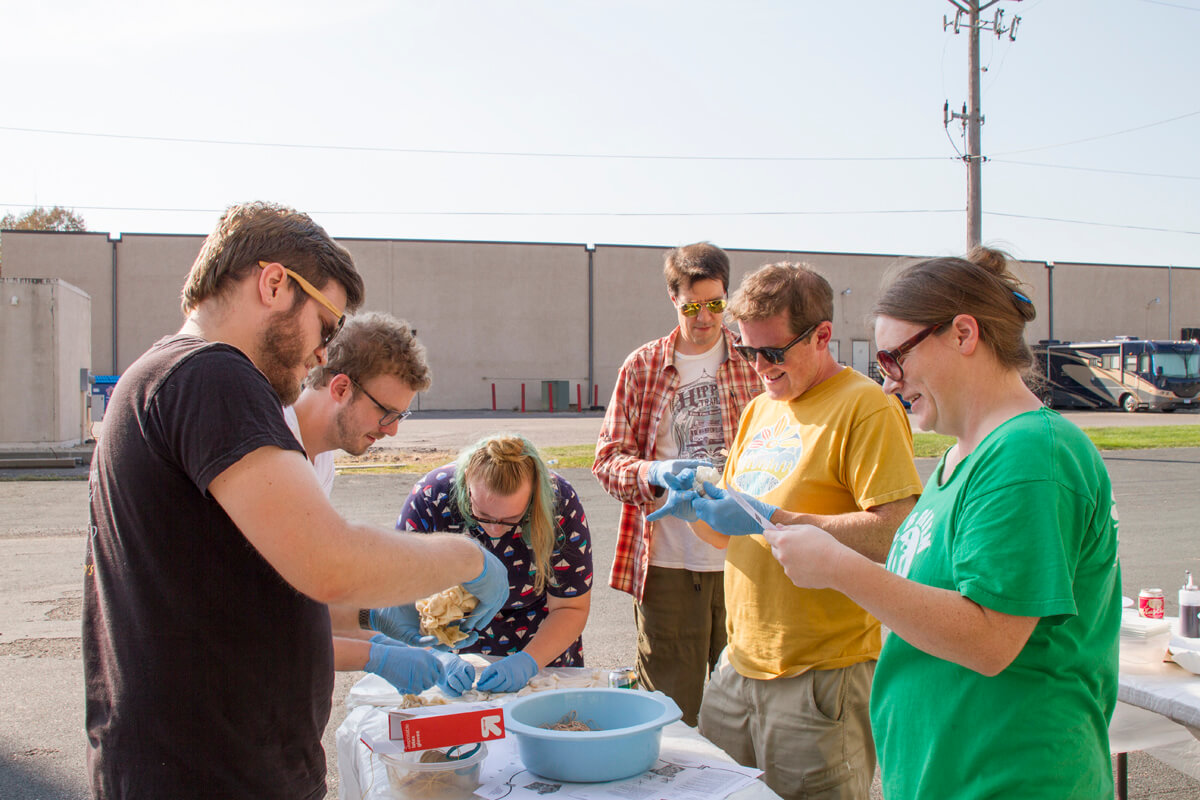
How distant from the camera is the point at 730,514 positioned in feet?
7.53

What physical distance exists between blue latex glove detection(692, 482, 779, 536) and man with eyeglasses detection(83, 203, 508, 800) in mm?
891

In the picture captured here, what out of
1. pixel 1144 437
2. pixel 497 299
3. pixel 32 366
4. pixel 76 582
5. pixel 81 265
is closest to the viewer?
pixel 76 582

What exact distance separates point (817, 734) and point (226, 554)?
1634mm

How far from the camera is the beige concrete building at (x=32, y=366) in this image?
13.5m

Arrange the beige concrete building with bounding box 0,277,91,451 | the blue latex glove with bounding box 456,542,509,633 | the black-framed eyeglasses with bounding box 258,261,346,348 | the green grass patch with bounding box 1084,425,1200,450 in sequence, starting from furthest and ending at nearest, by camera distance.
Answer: the green grass patch with bounding box 1084,425,1200,450, the beige concrete building with bounding box 0,277,91,451, the blue latex glove with bounding box 456,542,509,633, the black-framed eyeglasses with bounding box 258,261,346,348

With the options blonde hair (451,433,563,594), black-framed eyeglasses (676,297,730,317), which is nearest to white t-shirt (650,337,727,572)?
black-framed eyeglasses (676,297,730,317)

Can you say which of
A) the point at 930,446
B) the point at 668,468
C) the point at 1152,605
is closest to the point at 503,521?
the point at 668,468

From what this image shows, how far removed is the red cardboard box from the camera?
1.77 m

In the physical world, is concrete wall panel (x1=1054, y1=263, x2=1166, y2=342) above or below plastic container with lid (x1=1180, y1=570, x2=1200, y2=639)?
above

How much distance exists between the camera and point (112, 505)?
144cm

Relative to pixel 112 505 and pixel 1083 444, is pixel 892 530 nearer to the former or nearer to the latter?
pixel 1083 444

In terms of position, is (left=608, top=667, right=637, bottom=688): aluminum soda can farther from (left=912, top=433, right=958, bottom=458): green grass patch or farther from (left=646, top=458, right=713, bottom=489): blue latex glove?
(left=912, top=433, right=958, bottom=458): green grass patch

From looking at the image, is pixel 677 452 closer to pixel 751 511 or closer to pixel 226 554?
pixel 751 511

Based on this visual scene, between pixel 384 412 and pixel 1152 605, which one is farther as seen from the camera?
pixel 1152 605
